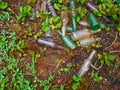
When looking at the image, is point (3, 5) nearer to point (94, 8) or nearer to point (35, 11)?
point (35, 11)

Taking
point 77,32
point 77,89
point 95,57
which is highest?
point 77,32

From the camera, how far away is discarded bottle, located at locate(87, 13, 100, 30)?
13.3 ft

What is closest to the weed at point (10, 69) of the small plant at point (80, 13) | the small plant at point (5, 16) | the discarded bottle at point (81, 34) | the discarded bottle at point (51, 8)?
the small plant at point (5, 16)

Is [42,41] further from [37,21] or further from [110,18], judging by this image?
Result: [110,18]

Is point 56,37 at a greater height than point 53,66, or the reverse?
point 56,37

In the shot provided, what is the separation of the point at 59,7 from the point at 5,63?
0.99 m

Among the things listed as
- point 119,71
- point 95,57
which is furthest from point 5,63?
point 119,71

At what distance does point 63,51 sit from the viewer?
4.02m

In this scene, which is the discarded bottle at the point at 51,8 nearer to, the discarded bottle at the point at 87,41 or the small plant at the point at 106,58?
the discarded bottle at the point at 87,41

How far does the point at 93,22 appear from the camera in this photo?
13.4ft

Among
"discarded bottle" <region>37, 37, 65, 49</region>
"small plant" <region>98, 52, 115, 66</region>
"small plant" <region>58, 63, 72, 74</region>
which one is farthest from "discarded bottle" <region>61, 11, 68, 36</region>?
"small plant" <region>98, 52, 115, 66</region>

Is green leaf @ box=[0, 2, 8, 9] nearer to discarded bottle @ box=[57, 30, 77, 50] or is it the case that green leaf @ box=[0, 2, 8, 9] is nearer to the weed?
the weed

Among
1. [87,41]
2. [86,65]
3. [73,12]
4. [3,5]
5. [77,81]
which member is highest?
[3,5]

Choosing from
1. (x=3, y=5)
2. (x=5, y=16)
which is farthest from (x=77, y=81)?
(x=3, y=5)
